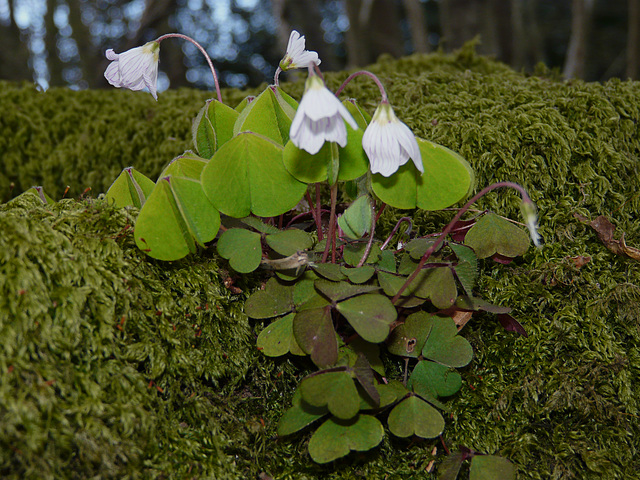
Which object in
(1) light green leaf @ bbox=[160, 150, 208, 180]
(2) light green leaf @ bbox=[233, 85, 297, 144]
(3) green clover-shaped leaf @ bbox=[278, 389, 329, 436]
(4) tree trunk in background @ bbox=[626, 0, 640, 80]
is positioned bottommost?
(4) tree trunk in background @ bbox=[626, 0, 640, 80]

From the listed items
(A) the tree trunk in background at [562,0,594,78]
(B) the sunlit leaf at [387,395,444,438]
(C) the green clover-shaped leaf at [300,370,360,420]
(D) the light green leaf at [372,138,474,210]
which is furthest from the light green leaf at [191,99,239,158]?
(A) the tree trunk in background at [562,0,594,78]

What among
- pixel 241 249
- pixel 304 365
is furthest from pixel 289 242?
pixel 304 365

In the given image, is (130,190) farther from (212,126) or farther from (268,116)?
(268,116)

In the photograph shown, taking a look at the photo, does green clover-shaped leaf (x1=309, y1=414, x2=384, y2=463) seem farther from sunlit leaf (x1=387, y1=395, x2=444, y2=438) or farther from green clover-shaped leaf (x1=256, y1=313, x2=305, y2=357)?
green clover-shaped leaf (x1=256, y1=313, x2=305, y2=357)

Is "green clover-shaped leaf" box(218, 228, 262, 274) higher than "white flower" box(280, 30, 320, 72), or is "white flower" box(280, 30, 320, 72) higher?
"white flower" box(280, 30, 320, 72)

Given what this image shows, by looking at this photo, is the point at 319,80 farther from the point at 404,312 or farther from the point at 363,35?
the point at 363,35

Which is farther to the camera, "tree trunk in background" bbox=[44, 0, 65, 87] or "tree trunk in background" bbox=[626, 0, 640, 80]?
"tree trunk in background" bbox=[44, 0, 65, 87]

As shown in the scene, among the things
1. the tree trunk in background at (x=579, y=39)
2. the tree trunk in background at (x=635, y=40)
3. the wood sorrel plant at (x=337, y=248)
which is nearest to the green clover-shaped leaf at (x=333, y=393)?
the wood sorrel plant at (x=337, y=248)

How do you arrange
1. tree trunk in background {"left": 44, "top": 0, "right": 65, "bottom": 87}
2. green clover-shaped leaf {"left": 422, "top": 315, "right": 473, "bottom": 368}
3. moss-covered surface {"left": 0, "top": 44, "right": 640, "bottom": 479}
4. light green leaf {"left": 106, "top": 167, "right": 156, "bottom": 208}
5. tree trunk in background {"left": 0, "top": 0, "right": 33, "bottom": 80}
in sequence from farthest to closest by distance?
1. tree trunk in background {"left": 0, "top": 0, "right": 33, "bottom": 80}
2. tree trunk in background {"left": 44, "top": 0, "right": 65, "bottom": 87}
3. light green leaf {"left": 106, "top": 167, "right": 156, "bottom": 208}
4. green clover-shaped leaf {"left": 422, "top": 315, "right": 473, "bottom": 368}
5. moss-covered surface {"left": 0, "top": 44, "right": 640, "bottom": 479}
